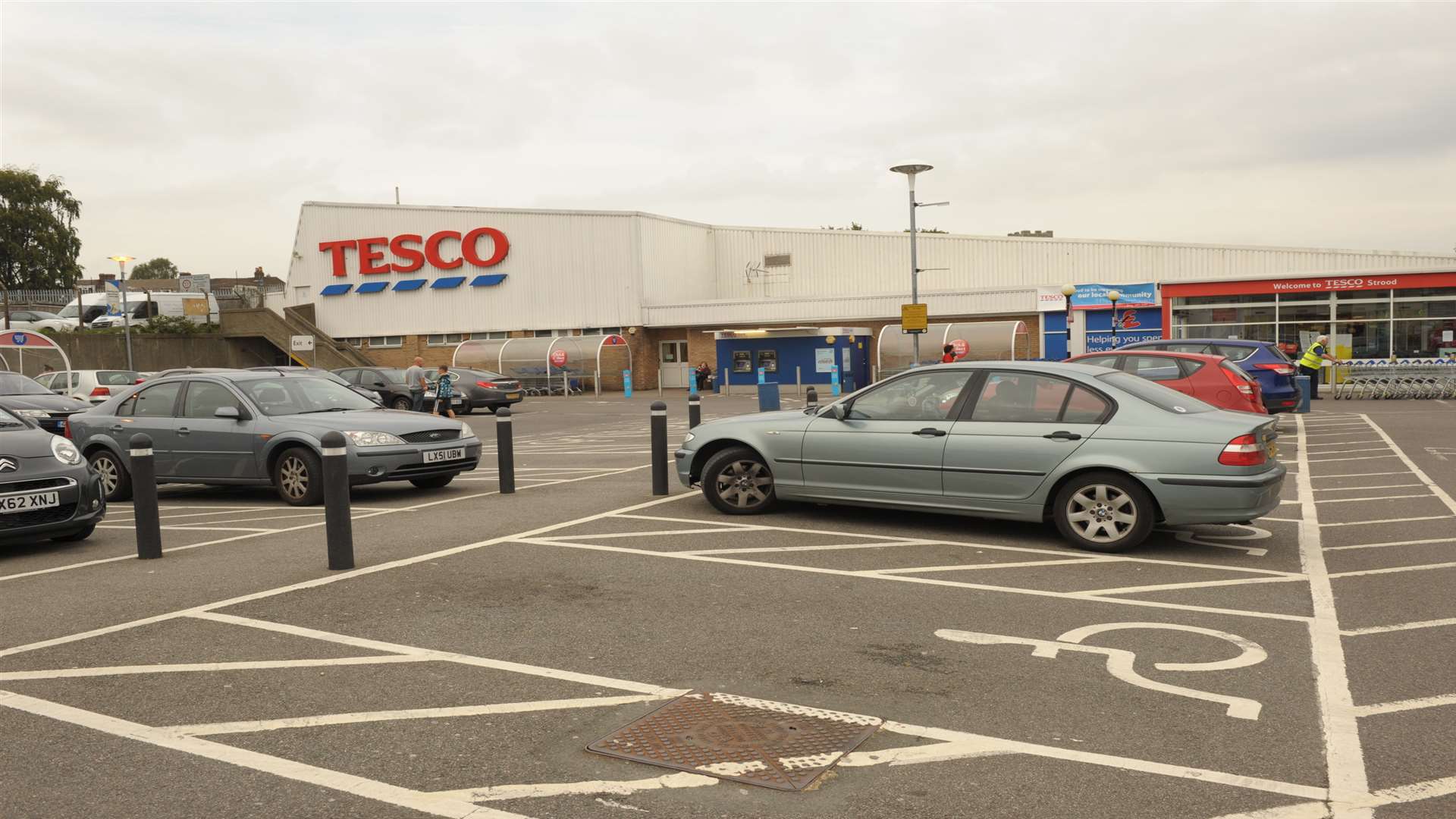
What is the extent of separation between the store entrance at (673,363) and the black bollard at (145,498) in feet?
120

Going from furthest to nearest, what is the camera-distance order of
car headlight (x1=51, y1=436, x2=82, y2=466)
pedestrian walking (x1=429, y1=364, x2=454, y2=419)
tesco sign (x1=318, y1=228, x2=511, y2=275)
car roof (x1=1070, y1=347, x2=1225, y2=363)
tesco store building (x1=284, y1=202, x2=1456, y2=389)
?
tesco sign (x1=318, y1=228, x2=511, y2=275)
tesco store building (x1=284, y1=202, x2=1456, y2=389)
pedestrian walking (x1=429, y1=364, x2=454, y2=419)
car roof (x1=1070, y1=347, x2=1225, y2=363)
car headlight (x1=51, y1=436, x2=82, y2=466)

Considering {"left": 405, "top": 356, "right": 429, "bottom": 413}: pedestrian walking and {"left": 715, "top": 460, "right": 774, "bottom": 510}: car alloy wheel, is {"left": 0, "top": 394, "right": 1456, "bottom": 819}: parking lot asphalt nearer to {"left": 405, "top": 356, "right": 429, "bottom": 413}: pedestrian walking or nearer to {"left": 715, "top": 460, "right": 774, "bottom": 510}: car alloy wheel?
{"left": 715, "top": 460, "right": 774, "bottom": 510}: car alloy wheel

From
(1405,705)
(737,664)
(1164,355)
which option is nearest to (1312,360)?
(1164,355)

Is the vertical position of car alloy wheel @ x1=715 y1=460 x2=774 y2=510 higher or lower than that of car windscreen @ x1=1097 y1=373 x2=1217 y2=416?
lower

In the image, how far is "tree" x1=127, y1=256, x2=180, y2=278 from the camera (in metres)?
130

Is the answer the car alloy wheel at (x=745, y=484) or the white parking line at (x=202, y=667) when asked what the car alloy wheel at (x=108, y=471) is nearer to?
the car alloy wheel at (x=745, y=484)

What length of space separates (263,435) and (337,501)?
4187 millimetres

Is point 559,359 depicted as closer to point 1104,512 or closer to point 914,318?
point 914,318

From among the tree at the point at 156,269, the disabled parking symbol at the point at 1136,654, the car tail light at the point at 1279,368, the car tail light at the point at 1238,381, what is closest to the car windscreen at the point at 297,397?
the disabled parking symbol at the point at 1136,654

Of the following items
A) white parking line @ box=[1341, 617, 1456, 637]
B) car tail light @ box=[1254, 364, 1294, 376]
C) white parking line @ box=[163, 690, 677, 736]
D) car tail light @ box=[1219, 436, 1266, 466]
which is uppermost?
car tail light @ box=[1254, 364, 1294, 376]

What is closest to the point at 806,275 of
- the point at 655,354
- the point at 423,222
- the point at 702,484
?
the point at 655,354

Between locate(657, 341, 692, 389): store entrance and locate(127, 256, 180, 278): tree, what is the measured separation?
104309mm

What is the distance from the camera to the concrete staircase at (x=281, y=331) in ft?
156

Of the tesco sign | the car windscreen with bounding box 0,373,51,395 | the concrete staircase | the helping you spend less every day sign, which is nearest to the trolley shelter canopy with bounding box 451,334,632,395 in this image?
the tesco sign
